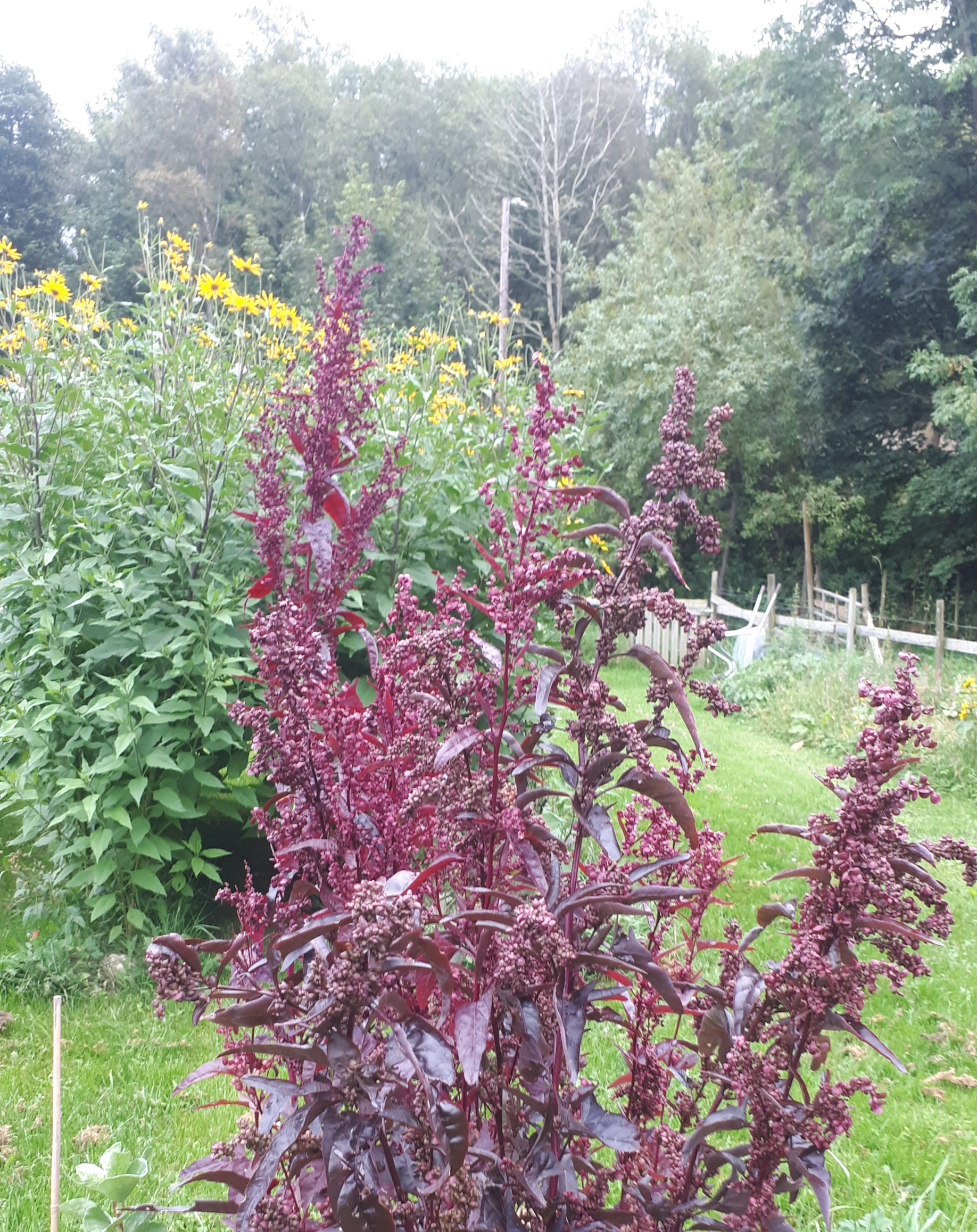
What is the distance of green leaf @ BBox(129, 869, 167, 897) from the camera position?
2898 millimetres

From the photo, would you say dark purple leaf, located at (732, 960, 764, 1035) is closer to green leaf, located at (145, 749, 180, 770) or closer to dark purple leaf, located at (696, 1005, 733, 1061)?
dark purple leaf, located at (696, 1005, 733, 1061)

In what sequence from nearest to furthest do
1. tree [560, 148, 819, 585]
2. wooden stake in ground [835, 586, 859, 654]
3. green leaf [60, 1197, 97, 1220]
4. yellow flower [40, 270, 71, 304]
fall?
green leaf [60, 1197, 97, 1220], yellow flower [40, 270, 71, 304], wooden stake in ground [835, 586, 859, 654], tree [560, 148, 819, 585]

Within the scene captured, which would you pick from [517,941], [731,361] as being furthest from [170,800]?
[731,361]

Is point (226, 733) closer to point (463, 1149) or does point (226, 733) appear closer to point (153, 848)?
point (153, 848)

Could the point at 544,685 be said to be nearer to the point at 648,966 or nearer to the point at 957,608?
the point at 648,966

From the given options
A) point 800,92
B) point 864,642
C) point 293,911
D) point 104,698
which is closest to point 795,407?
point 800,92

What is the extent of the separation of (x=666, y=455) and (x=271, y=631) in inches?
Result: 20.7

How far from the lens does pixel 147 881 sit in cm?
293

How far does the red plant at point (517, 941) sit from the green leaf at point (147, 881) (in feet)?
6.05

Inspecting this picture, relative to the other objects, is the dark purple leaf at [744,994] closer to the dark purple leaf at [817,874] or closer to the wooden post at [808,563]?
the dark purple leaf at [817,874]

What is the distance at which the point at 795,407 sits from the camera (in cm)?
1750

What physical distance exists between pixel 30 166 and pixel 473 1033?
30.7 m

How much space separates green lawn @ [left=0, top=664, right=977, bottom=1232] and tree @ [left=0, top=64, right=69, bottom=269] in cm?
2579

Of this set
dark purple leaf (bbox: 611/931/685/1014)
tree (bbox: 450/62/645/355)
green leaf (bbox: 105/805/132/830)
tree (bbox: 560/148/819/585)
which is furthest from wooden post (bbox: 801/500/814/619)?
dark purple leaf (bbox: 611/931/685/1014)
